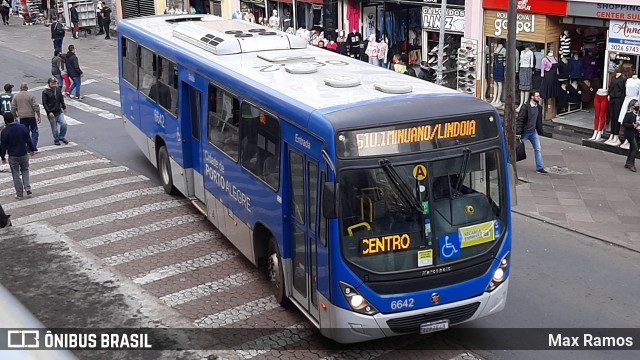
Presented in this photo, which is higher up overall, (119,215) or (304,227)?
(304,227)

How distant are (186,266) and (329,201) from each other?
4679mm

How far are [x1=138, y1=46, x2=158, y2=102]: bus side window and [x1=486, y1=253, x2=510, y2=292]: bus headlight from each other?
8.49 m

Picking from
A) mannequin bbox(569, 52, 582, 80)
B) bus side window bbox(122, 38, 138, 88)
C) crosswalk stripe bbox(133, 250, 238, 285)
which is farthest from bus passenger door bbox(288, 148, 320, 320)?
mannequin bbox(569, 52, 582, 80)

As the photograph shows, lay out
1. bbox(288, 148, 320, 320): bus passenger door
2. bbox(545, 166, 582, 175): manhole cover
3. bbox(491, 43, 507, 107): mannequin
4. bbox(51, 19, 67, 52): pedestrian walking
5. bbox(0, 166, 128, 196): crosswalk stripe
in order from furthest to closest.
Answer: bbox(51, 19, 67, 52): pedestrian walking, bbox(491, 43, 507, 107): mannequin, bbox(545, 166, 582, 175): manhole cover, bbox(0, 166, 128, 196): crosswalk stripe, bbox(288, 148, 320, 320): bus passenger door

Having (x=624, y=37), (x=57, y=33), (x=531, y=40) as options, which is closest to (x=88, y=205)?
(x=531, y=40)

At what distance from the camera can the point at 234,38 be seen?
13273mm

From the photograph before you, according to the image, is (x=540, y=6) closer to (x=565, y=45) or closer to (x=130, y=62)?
(x=565, y=45)

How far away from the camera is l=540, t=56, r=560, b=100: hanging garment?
66.6 ft

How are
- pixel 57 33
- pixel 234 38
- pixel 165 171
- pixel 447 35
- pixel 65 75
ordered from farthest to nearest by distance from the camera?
pixel 57 33 → pixel 65 75 → pixel 447 35 → pixel 165 171 → pixel 234 38

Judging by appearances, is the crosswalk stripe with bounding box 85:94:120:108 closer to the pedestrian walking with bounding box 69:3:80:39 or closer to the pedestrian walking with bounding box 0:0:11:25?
the pedestrian walking with bounding box 69:3:80:39

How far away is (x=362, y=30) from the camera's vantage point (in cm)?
2766

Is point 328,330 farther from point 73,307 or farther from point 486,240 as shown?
point 73,307

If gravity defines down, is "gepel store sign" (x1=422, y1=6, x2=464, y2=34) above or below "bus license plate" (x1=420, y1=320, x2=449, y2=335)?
above

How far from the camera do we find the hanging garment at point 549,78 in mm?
20311
